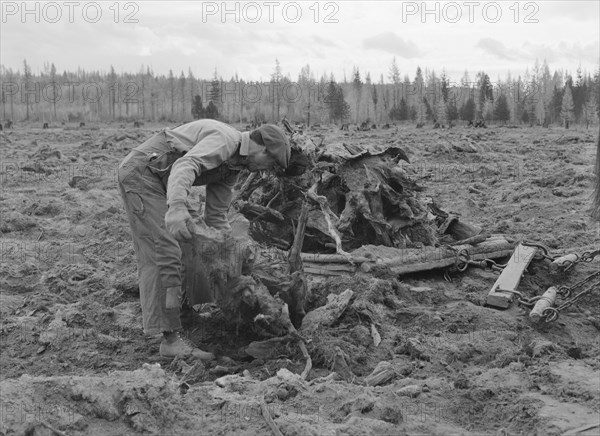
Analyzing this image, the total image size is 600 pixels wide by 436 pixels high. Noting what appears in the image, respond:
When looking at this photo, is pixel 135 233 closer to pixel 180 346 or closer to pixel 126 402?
pixel 180 346

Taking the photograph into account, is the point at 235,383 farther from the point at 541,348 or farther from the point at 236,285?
the point at 541,348

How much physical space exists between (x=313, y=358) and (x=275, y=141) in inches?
58.7

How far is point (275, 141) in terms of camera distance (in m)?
4.61

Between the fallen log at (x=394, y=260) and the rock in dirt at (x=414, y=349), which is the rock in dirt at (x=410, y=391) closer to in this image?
the rock in dirt at (x=414, y=349)

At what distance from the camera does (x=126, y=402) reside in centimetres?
322

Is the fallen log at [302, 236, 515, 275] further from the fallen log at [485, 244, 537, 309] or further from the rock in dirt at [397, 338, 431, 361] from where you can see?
the rock in dirt at [397, 338, 431, 361]

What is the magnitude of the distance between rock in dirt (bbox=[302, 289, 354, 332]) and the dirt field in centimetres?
8

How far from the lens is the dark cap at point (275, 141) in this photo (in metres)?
4.59

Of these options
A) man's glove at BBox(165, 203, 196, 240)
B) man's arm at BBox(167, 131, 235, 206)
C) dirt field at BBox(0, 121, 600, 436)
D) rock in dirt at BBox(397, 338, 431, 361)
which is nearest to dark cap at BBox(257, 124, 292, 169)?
man's arm at BBox(167, 131, 235, 206)

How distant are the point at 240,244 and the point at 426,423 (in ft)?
6.49

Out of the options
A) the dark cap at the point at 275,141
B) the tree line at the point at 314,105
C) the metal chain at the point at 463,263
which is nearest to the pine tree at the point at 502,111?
the tree line at the point at 314,105

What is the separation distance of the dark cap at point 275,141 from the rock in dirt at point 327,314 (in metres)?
1.19

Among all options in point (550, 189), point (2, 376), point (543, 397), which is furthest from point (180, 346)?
point (550, 189)

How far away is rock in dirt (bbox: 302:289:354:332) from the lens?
4887mm
